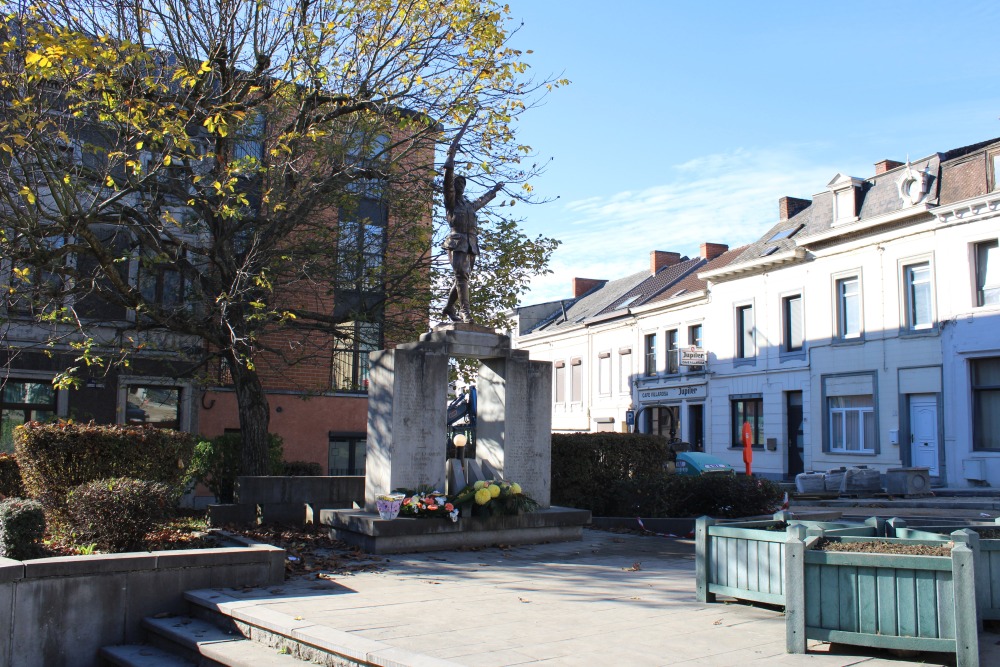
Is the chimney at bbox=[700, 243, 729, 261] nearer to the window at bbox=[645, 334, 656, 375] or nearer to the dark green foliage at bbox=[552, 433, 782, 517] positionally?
the window at bbox=[645, 334, 656, 375]

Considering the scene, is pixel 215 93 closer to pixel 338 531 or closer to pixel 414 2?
pixel 414 2

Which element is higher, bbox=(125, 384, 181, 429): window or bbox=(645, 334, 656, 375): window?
bbox=(645, 334, 656, 375): window

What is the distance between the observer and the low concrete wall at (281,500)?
43.6ft

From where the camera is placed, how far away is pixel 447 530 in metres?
11.6

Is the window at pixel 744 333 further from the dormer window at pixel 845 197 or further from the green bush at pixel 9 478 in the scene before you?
the green bush at pixel 9 478

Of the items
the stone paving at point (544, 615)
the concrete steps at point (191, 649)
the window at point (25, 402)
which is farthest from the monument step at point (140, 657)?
the window at point (25, 402)

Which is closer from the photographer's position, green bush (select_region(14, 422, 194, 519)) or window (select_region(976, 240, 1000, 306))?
green bush (select_region(14, 422, 194, 519))

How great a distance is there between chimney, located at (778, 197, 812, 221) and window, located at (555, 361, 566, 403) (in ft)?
49.3

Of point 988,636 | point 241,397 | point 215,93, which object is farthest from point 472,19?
point 988,636

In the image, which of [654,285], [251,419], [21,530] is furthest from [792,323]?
[21,530]

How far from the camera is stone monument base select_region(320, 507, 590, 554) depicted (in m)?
11.1

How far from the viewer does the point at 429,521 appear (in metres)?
11.4

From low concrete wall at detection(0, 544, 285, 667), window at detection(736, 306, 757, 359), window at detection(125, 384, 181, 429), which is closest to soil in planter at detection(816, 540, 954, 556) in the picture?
low concrete wall at detection(0, 544, 285, 667)

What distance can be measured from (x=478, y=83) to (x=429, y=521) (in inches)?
304
